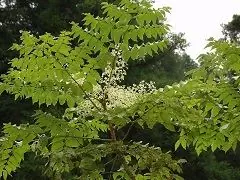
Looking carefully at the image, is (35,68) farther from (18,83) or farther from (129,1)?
(129,1)

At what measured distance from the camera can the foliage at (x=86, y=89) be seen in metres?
3.88

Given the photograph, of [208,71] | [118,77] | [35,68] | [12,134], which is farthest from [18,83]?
[208,71]

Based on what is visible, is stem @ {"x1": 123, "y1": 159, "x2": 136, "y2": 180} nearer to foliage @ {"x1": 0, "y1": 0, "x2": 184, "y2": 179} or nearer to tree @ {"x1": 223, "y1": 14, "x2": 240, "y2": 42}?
foliage @ {"x1": 0, "y1": 0, "x2": 184, "y2": 179}

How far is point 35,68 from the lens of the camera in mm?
4270

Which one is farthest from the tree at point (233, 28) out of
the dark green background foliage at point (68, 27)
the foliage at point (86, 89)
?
the foliage at point (86, 89)

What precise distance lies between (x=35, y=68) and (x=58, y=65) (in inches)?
9.4

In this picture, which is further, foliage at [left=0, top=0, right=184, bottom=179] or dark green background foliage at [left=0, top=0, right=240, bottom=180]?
dark green background foliage at [left=0, top=0, right=240, bottom=180]

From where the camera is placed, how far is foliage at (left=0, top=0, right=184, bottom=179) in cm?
388

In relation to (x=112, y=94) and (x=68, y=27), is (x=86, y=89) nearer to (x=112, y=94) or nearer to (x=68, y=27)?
(x=112, y=94)

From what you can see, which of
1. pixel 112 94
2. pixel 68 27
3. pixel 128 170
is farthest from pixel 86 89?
pixel 68 27

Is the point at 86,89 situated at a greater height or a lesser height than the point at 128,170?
greater

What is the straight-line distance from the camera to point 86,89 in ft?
13.6

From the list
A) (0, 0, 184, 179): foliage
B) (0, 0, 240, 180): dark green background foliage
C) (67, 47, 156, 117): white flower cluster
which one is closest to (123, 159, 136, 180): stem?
(0, 0, 184, 179): foliage

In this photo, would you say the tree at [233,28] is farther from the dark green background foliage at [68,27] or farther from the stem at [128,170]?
the stem at [128,170]
